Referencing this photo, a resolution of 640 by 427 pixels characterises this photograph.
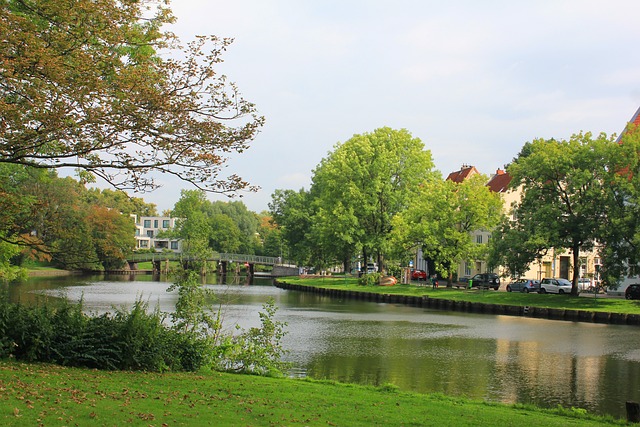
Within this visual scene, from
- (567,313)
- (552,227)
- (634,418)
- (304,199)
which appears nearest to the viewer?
(634,418)

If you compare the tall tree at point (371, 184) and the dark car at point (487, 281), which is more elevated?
the tall tree at point (371, 184)

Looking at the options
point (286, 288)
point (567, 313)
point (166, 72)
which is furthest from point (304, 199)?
point (166, 72)

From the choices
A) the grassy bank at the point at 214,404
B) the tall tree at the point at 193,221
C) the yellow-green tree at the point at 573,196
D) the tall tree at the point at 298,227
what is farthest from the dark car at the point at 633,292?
the tall tree at the point at 298,227

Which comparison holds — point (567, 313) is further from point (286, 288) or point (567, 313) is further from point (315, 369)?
point (286, 288)

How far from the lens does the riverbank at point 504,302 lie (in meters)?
40.7

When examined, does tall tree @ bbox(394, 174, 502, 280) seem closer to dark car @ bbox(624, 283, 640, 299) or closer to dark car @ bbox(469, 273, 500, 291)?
dark car @ bbox(469, 273, 500, 291)

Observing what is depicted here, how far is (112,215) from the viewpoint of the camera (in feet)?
314

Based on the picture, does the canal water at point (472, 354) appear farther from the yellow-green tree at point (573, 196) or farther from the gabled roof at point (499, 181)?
the gabled roof at point (499, 181)

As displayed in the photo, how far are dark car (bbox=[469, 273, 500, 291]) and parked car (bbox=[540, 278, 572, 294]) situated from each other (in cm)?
609

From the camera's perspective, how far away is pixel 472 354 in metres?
25.1

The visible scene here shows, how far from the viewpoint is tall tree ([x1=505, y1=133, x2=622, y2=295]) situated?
44594 mm

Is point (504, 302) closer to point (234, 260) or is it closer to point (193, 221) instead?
point (193, 221)

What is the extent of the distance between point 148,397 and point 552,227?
39.2 meters

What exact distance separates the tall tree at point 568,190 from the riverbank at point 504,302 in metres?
3.45
